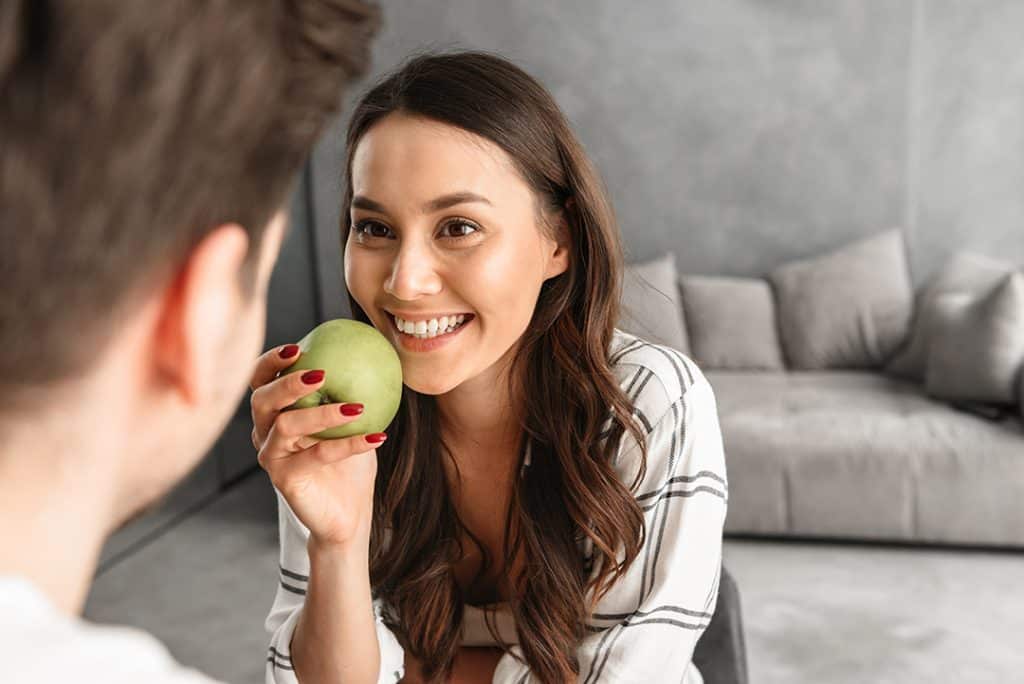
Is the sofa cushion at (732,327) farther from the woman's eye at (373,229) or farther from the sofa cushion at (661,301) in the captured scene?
the woman's eye at (373,229)

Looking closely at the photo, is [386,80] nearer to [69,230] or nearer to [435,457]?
[435,457]

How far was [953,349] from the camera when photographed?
3.82m

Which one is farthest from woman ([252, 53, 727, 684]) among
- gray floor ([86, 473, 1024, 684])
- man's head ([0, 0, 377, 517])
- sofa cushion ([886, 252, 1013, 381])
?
sofa cushion ([886, 252, 1013, 381])

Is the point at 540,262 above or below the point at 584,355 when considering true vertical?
above

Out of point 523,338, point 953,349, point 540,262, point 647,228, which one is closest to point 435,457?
point 523,338

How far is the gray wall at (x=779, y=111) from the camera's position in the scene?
4598mm

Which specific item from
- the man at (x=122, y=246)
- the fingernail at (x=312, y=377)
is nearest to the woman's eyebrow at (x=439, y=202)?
the fingernail at (x=312, y=377)

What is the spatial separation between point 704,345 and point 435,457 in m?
3.08

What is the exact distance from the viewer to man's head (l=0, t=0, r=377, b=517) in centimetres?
49

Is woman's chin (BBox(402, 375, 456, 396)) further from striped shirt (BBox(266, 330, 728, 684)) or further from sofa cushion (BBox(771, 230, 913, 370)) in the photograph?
sofa cushion (BBox(771, 230, 913, 370))

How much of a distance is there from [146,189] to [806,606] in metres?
2.95

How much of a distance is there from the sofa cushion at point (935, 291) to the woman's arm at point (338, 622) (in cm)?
333

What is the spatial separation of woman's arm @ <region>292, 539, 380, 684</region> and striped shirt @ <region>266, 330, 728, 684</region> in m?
0.04

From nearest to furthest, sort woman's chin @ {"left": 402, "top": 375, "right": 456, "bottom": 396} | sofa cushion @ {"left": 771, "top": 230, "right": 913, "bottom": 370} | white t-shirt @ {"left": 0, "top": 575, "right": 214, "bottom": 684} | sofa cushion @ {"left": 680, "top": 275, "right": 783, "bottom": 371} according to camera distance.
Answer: white t-shirt @ {"left": 0, "top": 575, "right": 214, "bottom": 684} < woman's chin @ {"left": 402, "top": 375, "right": 456, "bottom": 396} < sofa cushion @ {"left": 771, "top": 230, "right": 913, "bottom": 370} < sofa cushion @ {"left": 680, "top": 275, "right": 783, "bottom": 371}
